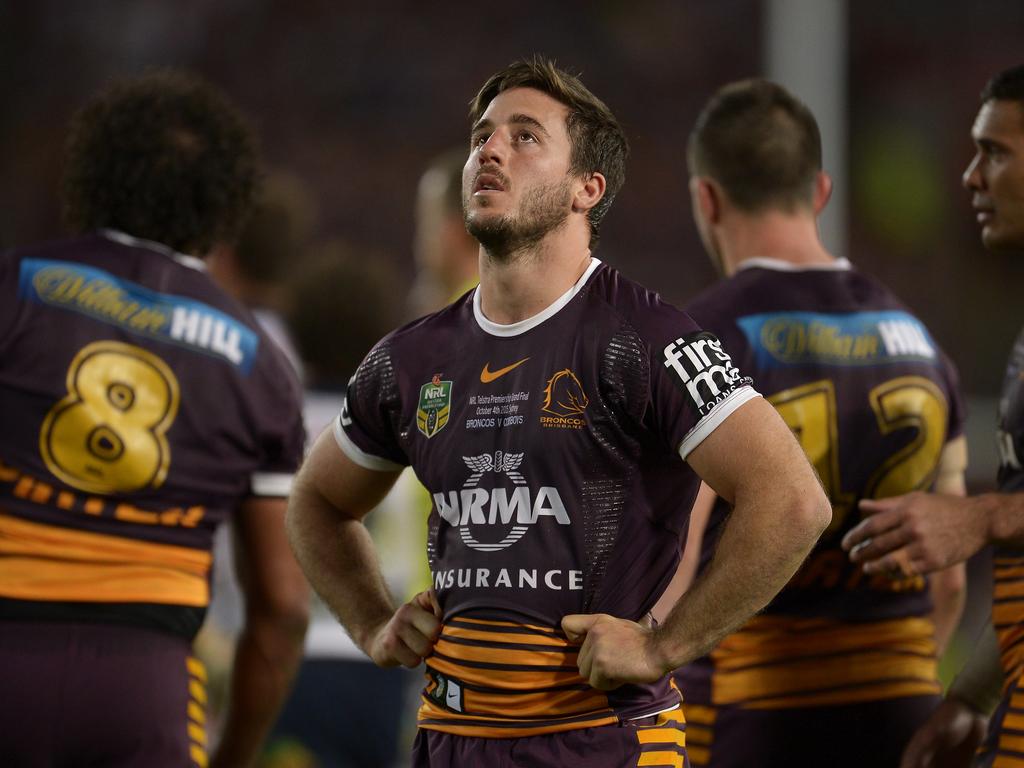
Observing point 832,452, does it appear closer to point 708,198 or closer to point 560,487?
point 708,198

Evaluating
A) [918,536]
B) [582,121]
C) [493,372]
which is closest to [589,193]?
[582,121]

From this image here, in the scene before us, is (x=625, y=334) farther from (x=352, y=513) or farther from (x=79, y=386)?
(x=79, y=386)

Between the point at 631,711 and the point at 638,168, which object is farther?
the point at 638,168

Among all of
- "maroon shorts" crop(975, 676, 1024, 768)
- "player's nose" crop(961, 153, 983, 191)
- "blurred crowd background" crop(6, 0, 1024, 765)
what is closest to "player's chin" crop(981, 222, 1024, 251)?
"player's nose" crop(961, 153, 983, 191)

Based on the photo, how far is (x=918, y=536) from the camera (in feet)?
10.7

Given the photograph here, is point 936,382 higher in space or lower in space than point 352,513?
A: higher

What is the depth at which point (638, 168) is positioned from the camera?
16.2m

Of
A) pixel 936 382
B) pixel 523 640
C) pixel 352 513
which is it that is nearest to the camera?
pixel 523 640

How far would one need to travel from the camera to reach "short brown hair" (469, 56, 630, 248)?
116 inches

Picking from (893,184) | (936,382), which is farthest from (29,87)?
(936,382)

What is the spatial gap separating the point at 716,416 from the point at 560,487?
329 mm

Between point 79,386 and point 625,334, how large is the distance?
146 centimetres

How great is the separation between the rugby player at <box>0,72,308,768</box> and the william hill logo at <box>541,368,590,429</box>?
47.9 inches

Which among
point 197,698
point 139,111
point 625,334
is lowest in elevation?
point 197,698
